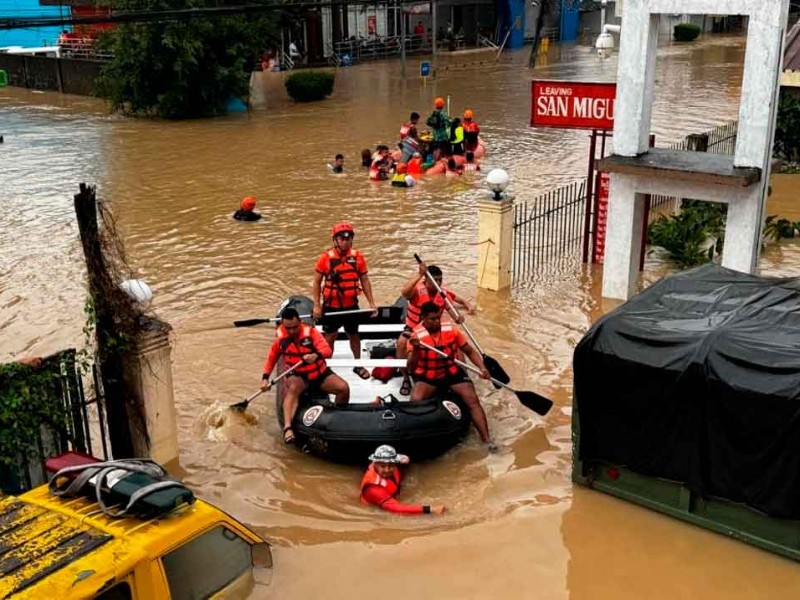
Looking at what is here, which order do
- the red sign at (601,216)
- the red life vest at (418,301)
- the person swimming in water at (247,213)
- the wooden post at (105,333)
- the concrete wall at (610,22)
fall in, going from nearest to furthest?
1. the wooden post at (105,333)
2. the red life vest at (418,301)
3. the red sign at (601,216)
4. the person swimming in water at (247,213)
5. the concrete wall at (610,22)

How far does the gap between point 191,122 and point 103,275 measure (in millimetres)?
24895

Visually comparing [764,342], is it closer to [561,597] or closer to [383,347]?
[561,597]

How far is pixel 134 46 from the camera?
30750 millimetres

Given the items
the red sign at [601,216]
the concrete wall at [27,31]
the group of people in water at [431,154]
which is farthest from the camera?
the concrete wall at [27,31]

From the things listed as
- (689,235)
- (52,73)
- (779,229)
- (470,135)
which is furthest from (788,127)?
(52,73)

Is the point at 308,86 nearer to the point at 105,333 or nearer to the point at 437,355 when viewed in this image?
the point at 437,355

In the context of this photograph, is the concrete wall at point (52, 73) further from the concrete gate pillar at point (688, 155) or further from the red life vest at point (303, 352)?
the red life vest at point (303, 352)

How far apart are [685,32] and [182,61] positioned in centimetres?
4257

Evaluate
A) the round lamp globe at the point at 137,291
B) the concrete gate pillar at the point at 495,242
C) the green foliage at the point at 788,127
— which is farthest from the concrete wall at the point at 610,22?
the round lamp globe at the point at 137,291

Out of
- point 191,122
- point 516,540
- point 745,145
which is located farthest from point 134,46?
point 516,540

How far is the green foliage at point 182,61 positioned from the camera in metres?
30.2

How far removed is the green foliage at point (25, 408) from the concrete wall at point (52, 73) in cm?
3339

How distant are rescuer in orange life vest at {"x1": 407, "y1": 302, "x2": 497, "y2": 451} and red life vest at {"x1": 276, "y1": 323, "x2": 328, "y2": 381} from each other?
37.0 inches

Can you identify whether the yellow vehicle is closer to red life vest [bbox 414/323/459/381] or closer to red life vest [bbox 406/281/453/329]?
red life vest [bbox 414/323/459/381]
